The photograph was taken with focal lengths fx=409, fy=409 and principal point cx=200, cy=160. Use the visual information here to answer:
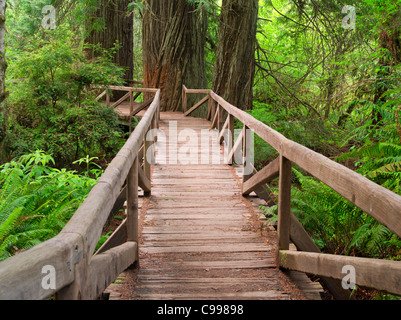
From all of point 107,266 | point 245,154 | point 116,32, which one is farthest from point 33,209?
point 116,32

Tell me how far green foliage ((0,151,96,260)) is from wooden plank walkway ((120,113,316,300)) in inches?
38.9

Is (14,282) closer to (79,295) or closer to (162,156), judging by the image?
A: (79,295)

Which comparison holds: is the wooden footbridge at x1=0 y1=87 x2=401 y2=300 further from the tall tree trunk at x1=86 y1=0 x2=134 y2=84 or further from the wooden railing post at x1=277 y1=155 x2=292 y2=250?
the tall tree trunk at x1=86 y1=0 x2=134 y2=84

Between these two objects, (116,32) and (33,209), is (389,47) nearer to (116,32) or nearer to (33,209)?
(33,209)

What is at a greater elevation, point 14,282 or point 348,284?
point 14,282

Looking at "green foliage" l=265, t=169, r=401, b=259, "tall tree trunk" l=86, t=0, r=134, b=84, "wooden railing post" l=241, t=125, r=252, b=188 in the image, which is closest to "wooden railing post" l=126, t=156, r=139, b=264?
"green foliage" l=265, t=169, r=401, b=259

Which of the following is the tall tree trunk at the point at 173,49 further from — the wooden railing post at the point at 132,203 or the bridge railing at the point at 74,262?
the bridge railing at the point at 74,262

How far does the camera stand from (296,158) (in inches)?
121

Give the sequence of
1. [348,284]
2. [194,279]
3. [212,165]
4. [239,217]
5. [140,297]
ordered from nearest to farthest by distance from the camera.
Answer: [348,284], [140,297], [194,279], [239,217], [212,165]

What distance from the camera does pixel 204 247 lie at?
3.96 metres

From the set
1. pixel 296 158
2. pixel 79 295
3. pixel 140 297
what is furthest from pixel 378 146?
pixel 79 295

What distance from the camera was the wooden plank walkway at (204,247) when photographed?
3.13 m

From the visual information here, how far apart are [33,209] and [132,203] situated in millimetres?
2329

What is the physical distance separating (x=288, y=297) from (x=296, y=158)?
104 cm
